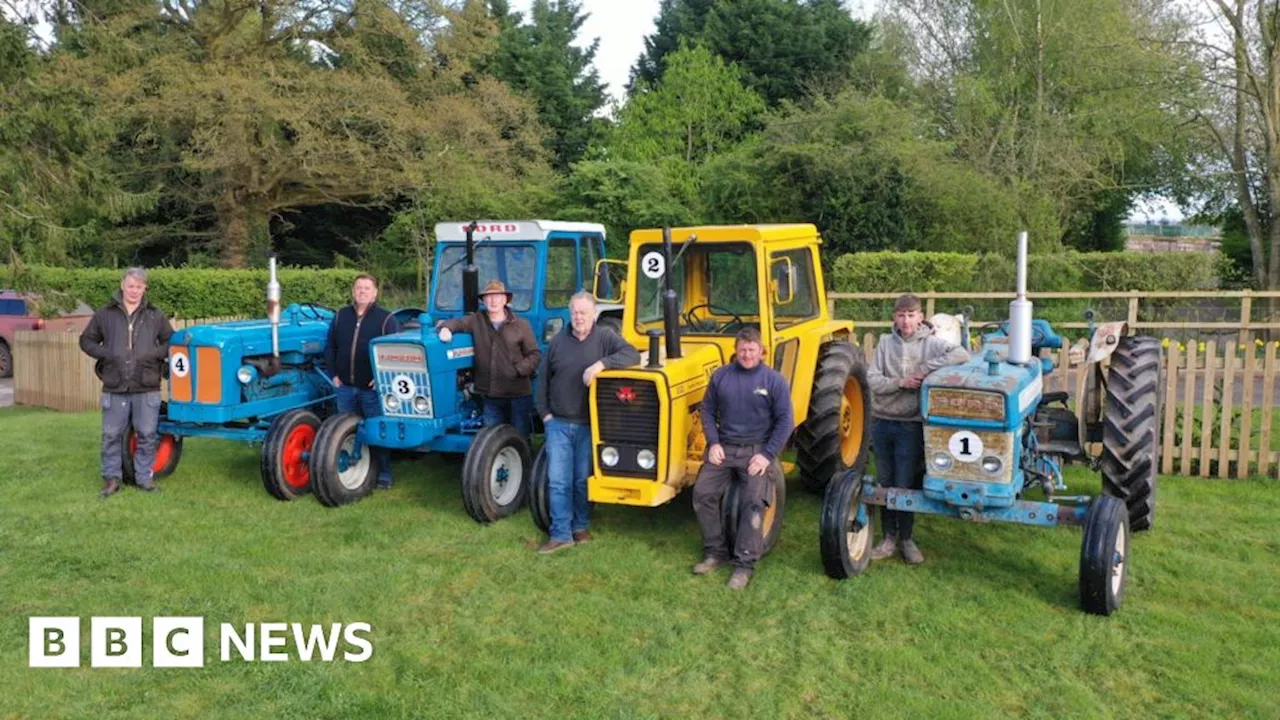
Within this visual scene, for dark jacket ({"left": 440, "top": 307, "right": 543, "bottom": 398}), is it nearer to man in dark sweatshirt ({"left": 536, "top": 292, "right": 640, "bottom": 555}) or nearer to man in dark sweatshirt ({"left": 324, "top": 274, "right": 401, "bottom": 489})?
man in dark sweatshirt ({"left": 536, "top": 292, "right": 640, "bottom": 555})

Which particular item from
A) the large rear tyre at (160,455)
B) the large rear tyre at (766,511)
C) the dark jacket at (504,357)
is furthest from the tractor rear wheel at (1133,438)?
the large rear tyre at (160,455)

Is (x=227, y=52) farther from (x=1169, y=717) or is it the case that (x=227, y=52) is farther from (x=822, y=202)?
(x=1169, y=717)

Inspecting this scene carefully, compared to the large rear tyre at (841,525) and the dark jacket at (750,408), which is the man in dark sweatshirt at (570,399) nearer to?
the dark jacket at (750,408)

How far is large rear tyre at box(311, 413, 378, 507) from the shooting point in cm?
696

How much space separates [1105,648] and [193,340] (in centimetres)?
638

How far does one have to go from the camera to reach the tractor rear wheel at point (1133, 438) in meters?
5.98

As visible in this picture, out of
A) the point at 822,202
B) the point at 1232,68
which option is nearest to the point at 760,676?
the point at 822,202

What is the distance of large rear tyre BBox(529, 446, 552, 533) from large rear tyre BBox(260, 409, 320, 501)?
71.2 inches

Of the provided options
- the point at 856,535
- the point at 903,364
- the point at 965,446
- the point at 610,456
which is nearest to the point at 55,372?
the point at 610,456

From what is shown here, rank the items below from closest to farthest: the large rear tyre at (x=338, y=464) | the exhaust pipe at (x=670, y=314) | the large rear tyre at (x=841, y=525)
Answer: the large rear tyre at (x=841, y=525) → the exhaust pipe at (x=670, y=314) → the large rear tyre at (x=338, y=464)

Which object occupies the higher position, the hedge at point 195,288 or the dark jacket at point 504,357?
the hedge at point 195,288

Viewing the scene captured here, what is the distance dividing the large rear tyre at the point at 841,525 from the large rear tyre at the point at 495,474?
228cm

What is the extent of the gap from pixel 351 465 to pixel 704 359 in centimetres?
288

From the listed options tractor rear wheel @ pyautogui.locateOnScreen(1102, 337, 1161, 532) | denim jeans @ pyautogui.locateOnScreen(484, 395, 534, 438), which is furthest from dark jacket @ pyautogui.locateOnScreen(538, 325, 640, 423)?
tractor rear wheel @ pyautogui.locateOnScreen(1102, 337, 1161, 532)
